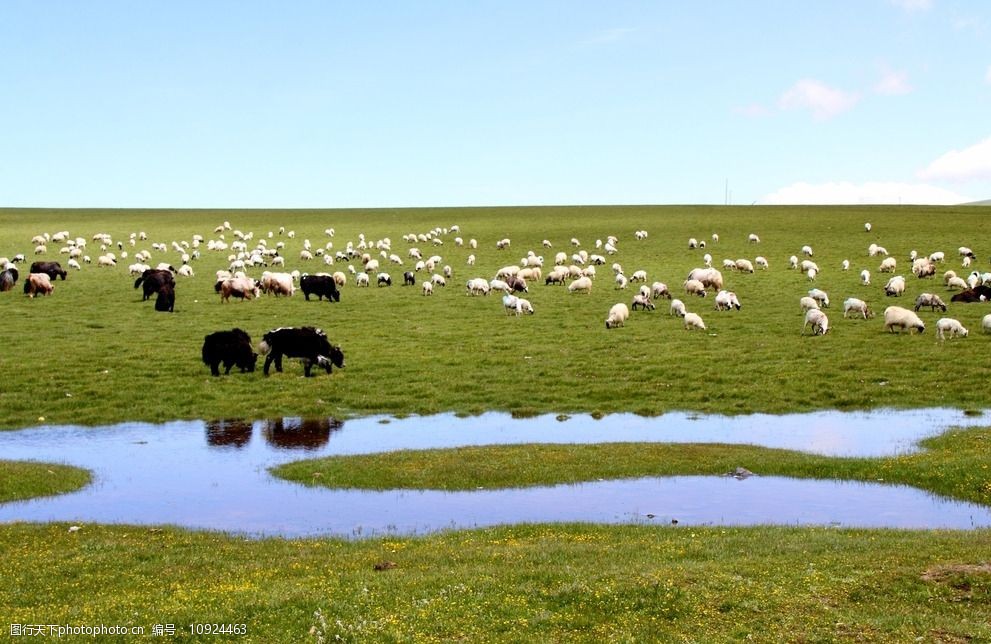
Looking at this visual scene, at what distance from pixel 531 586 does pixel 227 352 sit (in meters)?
23.7

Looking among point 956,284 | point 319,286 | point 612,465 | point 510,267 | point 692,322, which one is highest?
point 510,267

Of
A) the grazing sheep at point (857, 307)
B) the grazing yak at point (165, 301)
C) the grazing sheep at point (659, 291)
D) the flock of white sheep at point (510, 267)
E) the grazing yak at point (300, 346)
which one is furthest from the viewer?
the grazing sheep at point (659, 291)

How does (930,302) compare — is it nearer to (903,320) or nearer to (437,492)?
(903,320)

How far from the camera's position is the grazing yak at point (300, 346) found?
33.1m

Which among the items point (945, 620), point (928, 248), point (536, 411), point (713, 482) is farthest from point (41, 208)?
point (945, 620)

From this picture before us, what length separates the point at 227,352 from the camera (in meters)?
33.6

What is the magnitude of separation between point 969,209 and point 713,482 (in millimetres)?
99553

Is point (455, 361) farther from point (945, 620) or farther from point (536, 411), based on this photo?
point (945, 620)

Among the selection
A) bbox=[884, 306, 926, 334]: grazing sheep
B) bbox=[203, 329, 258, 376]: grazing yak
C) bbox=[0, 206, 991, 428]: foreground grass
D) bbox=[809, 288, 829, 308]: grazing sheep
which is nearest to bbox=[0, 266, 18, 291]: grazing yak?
bbox=[0, 206, 991, 428]: foreground grass

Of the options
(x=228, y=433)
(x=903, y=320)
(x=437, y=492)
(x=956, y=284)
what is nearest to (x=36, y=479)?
(x=228, y=433)

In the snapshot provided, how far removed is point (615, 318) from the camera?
42.9 meters

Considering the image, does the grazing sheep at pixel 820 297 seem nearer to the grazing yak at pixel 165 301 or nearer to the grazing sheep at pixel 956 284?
the grazing sheep at pixel 956 284

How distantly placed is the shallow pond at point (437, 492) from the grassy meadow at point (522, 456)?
3.01ft

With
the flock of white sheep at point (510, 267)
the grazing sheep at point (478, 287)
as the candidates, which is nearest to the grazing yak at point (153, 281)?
the flock of white sheep at point (510, 267)
